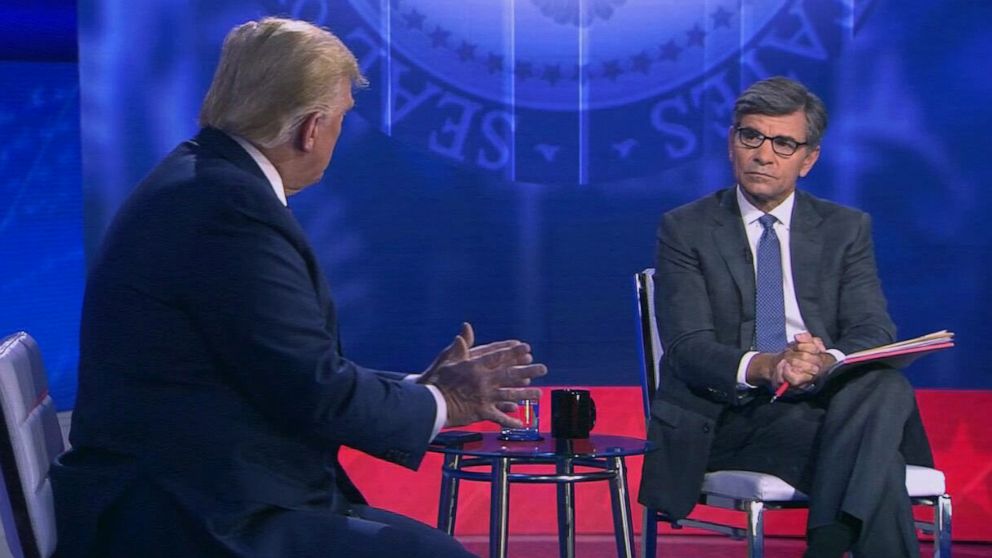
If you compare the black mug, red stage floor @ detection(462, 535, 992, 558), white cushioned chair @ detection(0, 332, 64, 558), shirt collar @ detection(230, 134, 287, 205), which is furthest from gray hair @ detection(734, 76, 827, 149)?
white cushioned chair @ detection(0, 332, 64, 558)

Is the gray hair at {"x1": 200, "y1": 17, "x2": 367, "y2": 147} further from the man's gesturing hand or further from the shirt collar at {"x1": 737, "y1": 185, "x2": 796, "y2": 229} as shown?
the shirt collar at {"x1": 737, "y1": 185, "x2": 796, "y2": 229}

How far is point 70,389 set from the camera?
7.76m

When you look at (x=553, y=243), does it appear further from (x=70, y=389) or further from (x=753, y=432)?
(x=70, y=389)

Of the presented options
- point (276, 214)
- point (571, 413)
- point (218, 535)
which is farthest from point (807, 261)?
point (218, 535)

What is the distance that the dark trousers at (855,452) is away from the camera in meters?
2.75

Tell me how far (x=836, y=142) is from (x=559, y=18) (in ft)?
3.48

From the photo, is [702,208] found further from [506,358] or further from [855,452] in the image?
[506,358]

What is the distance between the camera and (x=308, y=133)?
1.84 meters

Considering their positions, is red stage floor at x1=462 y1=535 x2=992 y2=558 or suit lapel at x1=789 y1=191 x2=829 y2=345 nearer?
suit lapel at x1=789 y1=191 x2=829 y2=345

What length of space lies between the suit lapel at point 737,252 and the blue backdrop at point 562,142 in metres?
1.41

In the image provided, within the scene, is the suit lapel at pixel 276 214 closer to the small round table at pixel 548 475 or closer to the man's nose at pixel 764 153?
the small round table at pixel 548 475

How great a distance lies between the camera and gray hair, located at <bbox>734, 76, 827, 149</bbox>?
3240 millimetres

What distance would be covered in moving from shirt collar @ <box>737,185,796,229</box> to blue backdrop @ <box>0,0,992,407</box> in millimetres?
1365

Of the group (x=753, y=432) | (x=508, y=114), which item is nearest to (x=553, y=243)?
(x=508, y=114)
